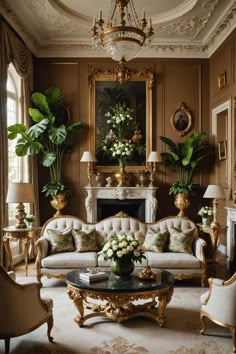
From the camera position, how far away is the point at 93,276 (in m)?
3.90

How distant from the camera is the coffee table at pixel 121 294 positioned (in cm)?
366

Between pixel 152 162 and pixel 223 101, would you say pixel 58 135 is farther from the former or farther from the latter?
pixel 223 101

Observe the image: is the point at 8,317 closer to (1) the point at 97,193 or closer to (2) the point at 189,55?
(1) the point at 97,193

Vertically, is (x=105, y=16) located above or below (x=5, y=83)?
above

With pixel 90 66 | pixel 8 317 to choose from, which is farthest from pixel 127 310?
pixel 90 66

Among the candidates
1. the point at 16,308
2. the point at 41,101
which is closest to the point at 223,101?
the point at 41,101

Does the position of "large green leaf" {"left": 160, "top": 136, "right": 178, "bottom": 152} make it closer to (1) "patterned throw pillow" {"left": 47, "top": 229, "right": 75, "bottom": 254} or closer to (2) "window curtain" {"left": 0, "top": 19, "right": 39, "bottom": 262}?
(2) "window curtain" {"left": 0, "top": 19, "right": 39, "bottom": 262}

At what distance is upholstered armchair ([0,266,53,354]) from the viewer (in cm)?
302

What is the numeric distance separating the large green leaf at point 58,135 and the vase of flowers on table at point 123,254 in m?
3.65

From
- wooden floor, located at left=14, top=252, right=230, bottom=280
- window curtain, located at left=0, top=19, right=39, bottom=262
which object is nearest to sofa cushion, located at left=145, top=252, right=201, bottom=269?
wooden floor, located at left=14, top=252, right=230, bottom=280

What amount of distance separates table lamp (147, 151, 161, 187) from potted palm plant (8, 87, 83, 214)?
1652 mm

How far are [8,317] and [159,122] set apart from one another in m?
5.85

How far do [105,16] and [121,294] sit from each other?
5.28 metres

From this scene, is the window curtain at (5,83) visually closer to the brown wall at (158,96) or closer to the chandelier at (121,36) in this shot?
the brown wall at (158,96)
